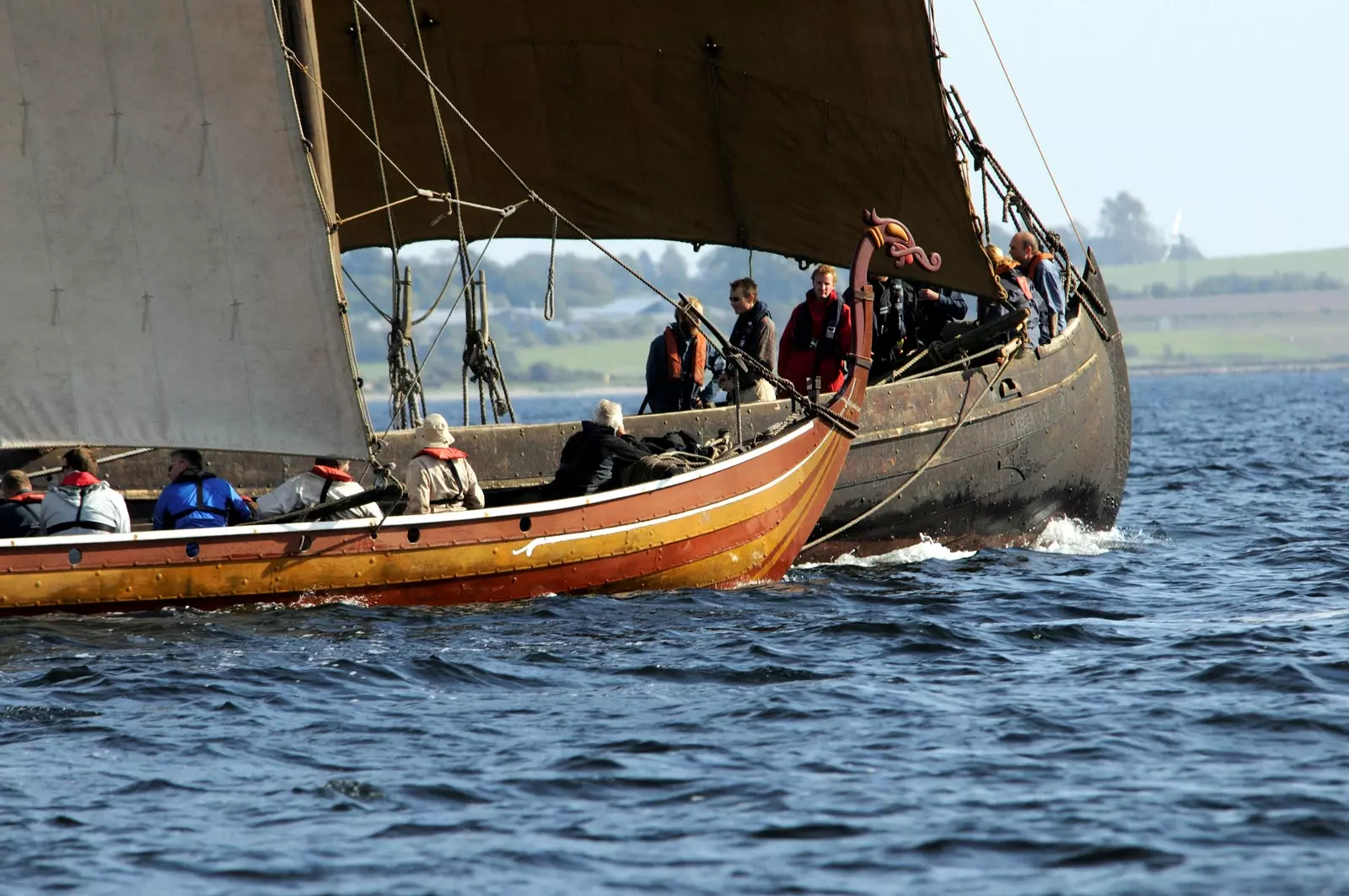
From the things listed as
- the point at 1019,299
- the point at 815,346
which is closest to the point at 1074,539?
the point at 1019,299

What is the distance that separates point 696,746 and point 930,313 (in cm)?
932

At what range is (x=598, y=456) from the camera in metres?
13.4

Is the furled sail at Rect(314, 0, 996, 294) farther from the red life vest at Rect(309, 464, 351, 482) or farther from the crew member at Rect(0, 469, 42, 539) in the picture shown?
the crew member at Rect(0, 469, 42, 539)

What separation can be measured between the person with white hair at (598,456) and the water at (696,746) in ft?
3.50

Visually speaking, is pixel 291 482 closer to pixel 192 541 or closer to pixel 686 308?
pixel 192 541

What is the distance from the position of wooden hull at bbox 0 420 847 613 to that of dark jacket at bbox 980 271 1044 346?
3.37 meters

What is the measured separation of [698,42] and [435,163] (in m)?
3.03

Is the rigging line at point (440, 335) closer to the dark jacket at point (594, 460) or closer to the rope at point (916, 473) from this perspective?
the dark jacket at point (594, 460)

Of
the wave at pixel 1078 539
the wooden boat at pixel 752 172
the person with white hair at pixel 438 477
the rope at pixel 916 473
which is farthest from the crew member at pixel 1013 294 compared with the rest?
the person with white hair at pixel 438 477

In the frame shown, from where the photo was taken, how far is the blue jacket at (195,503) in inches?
474

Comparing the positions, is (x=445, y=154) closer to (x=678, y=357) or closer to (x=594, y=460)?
(x=678, y=357)

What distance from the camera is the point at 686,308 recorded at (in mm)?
14328

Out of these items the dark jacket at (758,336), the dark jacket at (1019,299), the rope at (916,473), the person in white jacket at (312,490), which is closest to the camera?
the person in white jacket at (312,490)

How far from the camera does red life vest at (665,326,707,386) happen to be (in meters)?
15.8
